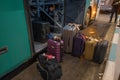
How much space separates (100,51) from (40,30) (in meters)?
1.52

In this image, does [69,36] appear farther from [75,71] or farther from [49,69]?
[49,69]

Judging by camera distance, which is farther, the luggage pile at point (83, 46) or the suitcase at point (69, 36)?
the suitcase at point (69, 36)

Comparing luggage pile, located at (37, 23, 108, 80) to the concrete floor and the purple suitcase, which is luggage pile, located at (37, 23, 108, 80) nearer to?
the purple suitcase

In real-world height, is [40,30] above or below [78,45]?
above

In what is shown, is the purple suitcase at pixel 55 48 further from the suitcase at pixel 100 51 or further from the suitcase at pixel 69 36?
the suitcase at pixel 100 51

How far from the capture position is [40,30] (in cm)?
292

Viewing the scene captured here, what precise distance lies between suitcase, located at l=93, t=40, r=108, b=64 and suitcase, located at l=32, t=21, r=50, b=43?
4.33 ft

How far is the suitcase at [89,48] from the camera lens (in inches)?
99.5

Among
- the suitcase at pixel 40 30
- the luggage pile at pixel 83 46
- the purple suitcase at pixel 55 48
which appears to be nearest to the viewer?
the purple suitcase at pixel 55 48

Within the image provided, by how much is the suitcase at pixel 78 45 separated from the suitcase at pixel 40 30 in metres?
0.81

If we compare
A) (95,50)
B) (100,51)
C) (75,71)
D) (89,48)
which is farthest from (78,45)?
(75,71)

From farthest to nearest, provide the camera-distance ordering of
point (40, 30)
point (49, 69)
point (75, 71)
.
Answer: point (40, 30) → point (75, 71) → point (49, 69)

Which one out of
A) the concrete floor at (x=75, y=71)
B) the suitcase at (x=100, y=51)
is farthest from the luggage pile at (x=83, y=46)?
the concrete floor at (x=75, y=71)

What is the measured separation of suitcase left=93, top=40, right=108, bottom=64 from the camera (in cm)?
242
